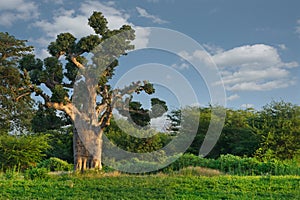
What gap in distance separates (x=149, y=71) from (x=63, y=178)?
4.17 meters

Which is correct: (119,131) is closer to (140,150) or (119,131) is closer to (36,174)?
(140,150)

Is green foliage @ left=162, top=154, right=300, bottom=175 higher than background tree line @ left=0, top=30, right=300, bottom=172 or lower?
lower

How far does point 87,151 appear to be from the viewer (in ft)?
41.1

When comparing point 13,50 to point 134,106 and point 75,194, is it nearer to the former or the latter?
point 134,106

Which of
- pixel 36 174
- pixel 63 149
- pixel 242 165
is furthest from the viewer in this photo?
pixel 63 149

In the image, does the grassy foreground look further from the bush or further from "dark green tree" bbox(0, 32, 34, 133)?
"dark green tree" bbox(0, 32, 34, 133)

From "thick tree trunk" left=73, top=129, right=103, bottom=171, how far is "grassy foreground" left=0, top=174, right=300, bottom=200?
3.51m

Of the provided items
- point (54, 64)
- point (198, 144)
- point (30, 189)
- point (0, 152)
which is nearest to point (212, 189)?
point (30, 189)

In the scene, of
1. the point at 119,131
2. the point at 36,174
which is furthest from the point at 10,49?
the point at 36,174

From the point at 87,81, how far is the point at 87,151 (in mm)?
2341

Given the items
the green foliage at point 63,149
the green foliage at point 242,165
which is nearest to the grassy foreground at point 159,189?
the green foliage at point 242,165

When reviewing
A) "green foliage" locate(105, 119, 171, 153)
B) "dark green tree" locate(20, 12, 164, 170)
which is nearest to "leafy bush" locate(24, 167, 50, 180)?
"dark green tree" locate(20, 12, 164, 170)

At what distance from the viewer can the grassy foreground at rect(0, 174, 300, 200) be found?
7043mm

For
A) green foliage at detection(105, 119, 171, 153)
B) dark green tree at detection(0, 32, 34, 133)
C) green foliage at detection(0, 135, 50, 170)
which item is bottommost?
green foliage at detection(0, 135, 50, 170)
